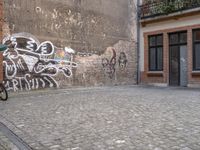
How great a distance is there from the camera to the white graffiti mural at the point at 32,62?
15.4 m

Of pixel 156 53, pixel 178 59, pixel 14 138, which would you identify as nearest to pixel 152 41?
pixel 156 53

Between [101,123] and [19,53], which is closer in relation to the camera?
[101,123]

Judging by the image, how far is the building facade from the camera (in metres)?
19.3

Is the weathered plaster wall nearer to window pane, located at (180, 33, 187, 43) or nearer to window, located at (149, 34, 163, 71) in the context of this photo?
window, located at (149, 34, 163, 71)

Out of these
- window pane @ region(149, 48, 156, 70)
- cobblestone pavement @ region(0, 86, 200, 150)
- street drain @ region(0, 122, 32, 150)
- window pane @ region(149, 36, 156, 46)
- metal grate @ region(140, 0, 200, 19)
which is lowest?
street drain @ region(0, 122, 32, 150)

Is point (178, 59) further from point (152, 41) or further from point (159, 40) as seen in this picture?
point (152, 41)

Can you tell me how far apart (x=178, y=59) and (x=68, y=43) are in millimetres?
6947

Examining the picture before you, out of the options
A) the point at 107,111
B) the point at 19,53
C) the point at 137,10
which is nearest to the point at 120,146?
the point at 107,111

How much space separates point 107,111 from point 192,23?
1143 cm

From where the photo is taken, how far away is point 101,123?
8125mm

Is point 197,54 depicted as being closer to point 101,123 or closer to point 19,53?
point 19,53

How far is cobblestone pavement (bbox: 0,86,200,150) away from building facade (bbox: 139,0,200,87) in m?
8.64

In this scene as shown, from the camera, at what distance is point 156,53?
21.7 m

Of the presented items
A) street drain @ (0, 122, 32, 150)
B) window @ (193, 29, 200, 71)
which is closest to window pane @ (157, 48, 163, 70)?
window @ (193, 29, 200, 71)
